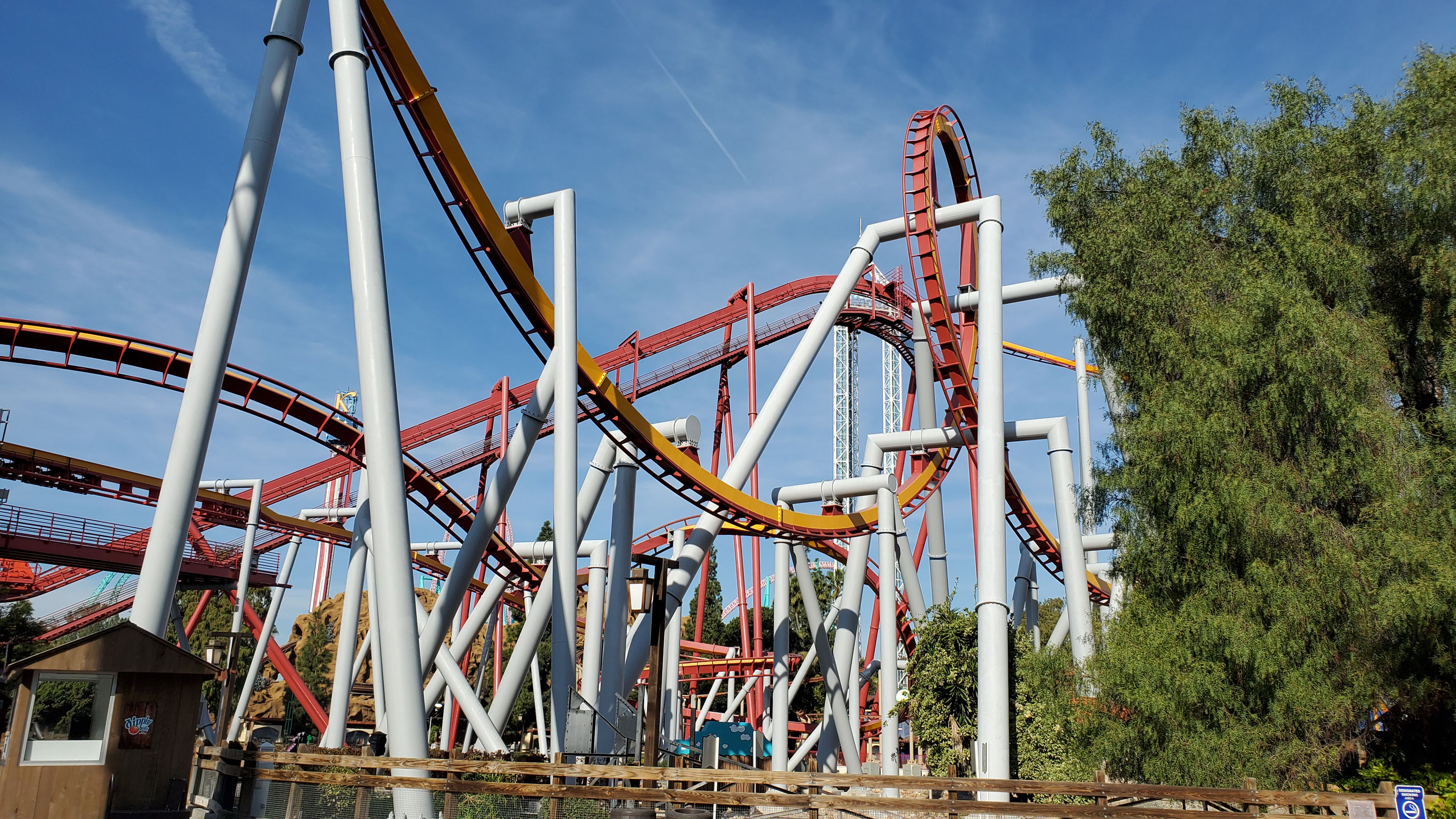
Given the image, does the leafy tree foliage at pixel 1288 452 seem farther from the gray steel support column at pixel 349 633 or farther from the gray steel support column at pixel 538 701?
the gray steel support column at pixel 538 701

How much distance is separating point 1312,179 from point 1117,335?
105 inches

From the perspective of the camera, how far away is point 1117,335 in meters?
11.6

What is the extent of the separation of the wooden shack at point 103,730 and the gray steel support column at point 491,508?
4130 millimetres

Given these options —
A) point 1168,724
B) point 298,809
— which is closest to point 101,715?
point 298,809

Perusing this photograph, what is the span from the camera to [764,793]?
6.68m

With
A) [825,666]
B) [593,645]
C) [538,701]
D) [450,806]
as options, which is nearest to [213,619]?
[538,701]

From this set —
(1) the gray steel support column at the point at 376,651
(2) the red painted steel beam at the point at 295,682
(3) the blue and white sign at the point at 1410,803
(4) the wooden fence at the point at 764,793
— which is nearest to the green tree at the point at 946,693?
(4) the wooden fence at the point at 764,793

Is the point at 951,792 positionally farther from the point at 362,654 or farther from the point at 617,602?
the point at 362,654

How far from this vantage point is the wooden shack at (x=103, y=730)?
5.84m

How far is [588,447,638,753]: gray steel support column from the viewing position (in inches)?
452

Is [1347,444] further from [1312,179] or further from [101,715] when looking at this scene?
[101,715]

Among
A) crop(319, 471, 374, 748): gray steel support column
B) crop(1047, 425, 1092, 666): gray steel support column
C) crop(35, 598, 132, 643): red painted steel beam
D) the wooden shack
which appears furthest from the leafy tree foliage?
crop(35, 598, 132, 643): red painted steel beam

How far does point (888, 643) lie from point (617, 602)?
15.1 ft

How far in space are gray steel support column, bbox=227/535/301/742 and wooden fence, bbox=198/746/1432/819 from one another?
9.63 m
